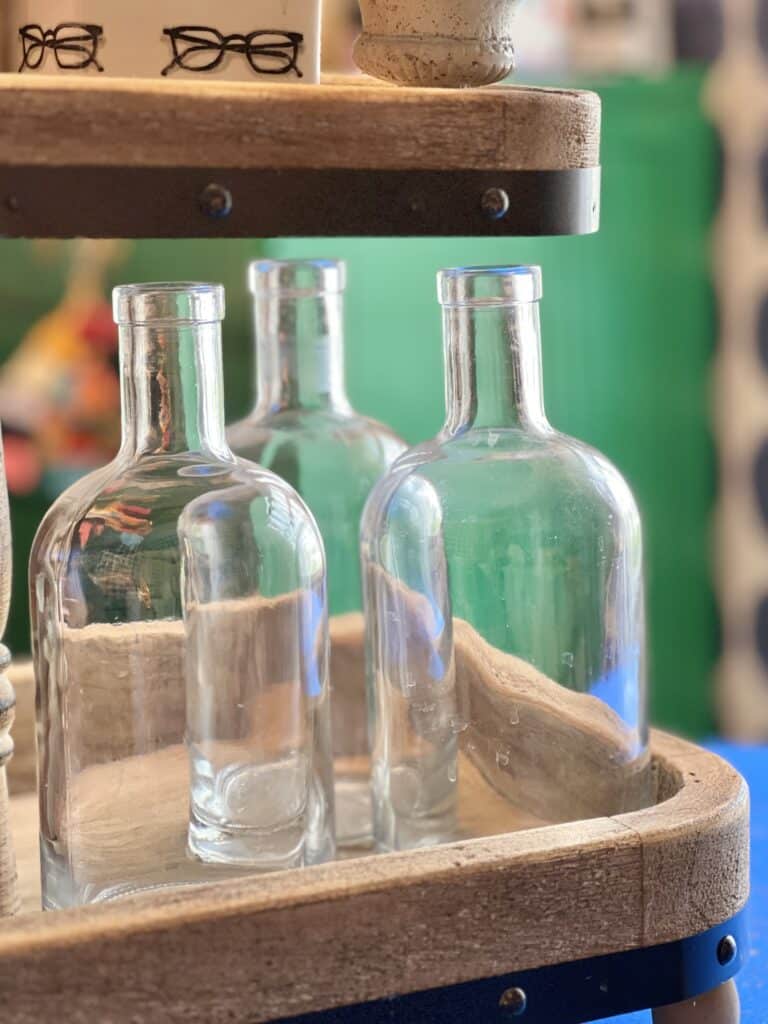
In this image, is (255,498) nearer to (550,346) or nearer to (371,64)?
(371,64)

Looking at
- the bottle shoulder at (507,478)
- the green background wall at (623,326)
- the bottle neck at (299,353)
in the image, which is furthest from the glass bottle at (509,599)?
the green background wall at (623,326)

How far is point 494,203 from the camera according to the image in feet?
1.44

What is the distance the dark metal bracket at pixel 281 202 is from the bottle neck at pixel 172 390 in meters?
0.07

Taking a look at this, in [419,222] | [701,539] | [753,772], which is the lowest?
[701,539]

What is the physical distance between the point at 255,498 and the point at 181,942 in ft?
0.49

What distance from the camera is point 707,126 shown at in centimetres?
200

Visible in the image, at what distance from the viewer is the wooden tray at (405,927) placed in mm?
391

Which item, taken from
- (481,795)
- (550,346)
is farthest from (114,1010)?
(550,346)

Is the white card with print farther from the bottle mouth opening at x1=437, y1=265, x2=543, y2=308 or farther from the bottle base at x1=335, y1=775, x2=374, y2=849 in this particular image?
the bottle base at x1=335, y1=775, x2=374, y2=849

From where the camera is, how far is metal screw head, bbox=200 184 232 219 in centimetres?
41

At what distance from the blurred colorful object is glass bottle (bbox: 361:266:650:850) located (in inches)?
51.2

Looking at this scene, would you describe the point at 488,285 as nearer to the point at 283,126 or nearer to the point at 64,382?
the point at 283,126

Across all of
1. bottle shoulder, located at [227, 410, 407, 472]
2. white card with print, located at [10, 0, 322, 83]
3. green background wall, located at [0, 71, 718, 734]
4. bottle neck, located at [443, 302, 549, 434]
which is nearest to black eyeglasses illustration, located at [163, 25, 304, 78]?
white card with print, located at [10, 0, 322, 83]

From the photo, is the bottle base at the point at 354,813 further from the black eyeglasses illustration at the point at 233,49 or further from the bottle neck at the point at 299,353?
the black eyeglasses illustration at the point at 233,49
